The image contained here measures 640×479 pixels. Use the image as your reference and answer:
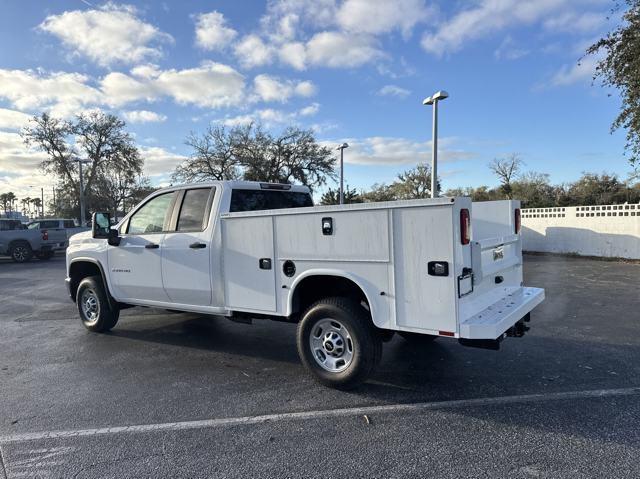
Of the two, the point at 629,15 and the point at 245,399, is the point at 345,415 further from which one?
the point at 629,15

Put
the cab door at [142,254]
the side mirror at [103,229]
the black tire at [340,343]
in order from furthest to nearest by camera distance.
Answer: the side mirror at [103,229] < the cab door at [142,254] < the black tire at [340,343]

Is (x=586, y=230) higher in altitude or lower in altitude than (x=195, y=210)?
lower

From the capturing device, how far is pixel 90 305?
6.74m

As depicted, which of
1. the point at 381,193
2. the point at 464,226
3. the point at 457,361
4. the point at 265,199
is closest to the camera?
the point at 464,226

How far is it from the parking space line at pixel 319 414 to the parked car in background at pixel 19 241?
18768mm

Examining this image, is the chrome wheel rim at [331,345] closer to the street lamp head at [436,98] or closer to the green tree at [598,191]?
the street lamp head at [436,98]

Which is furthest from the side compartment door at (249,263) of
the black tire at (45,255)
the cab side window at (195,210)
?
the black tire at (45,255)

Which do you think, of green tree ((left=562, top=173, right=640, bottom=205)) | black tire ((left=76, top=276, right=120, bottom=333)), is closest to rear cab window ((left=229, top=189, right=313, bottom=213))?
black tire ((left=76, top=276, right=120, bottom=333))

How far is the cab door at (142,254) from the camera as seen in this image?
5680mm

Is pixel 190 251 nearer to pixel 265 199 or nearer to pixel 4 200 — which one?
pixel 265 199

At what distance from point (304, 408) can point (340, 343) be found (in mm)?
672

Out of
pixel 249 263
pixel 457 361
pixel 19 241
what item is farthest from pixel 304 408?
pixel 19 241

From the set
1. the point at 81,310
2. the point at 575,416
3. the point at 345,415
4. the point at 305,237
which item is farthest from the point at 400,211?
the point at 81,310

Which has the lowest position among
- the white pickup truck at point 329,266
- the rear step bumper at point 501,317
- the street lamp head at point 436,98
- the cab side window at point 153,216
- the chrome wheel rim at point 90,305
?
the chrome wheel rim at point 90,305
